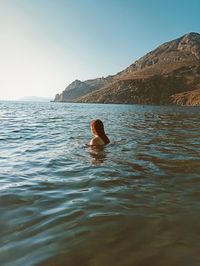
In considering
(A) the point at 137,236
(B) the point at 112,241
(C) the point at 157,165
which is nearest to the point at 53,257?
(B) the point at 112,241

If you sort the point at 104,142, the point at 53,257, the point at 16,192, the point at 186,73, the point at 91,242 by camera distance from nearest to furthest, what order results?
the point at 53,257, the point at 91,242, the point at 16,192, the point at 104,142, the point at 186,73

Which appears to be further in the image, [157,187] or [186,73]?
[186,73]

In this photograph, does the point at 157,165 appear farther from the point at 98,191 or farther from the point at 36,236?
the point at 36,236

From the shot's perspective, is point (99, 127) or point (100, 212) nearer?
point (100, 212)

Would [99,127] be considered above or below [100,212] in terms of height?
above

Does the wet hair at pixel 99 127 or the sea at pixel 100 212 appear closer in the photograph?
the sea at pixel 100 212

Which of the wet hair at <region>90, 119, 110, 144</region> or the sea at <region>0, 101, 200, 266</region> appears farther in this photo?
the wet hair at <region>90, 119, 110, 144</region>

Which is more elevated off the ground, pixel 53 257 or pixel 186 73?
pixel 186 73

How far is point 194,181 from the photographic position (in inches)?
188

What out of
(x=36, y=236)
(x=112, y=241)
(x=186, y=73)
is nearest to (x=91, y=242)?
(x=112, y=241)

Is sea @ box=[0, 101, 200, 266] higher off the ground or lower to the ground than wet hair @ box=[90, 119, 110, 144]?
lower

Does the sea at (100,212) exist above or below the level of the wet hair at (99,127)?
below

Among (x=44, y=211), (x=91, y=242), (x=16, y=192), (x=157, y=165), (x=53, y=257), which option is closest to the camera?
(x=53, y=257)

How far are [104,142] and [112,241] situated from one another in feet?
22.6
